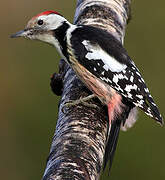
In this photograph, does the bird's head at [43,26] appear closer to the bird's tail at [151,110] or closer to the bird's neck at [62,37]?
the bird's neck at [62,37]

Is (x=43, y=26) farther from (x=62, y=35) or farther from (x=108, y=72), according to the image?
(x=108, y=72)

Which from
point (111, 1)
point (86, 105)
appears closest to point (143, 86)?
point (86, 105)

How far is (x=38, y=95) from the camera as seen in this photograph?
632 cm

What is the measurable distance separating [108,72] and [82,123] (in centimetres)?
57

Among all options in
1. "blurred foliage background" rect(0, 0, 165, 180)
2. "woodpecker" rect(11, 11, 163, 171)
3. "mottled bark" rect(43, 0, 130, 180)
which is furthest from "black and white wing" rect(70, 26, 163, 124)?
"blurred foliage background" rect(0, 0, 165, 180)

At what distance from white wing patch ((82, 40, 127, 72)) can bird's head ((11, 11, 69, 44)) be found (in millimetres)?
370

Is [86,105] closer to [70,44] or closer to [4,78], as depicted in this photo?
[70,44]

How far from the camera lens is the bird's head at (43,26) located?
4102 mm

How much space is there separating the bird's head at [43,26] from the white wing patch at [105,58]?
370 mm

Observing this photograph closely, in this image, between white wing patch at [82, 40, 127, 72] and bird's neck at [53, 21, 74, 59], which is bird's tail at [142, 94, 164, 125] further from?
bird's neck at [53, 21, 74, 59]

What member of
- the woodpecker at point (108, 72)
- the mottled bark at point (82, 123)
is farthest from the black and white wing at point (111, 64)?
the mottled bark at point (82, 123)

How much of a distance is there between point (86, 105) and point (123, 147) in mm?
2487

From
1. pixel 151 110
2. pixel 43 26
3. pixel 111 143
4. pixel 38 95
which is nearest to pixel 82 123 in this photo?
pixel 111 143

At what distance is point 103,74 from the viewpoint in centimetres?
385
